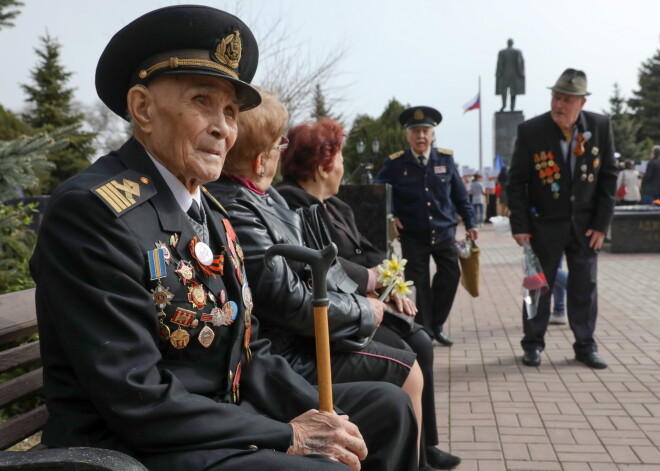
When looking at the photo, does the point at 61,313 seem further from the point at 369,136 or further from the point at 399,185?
the point at 369,136

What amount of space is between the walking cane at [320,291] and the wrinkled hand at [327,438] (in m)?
0.08

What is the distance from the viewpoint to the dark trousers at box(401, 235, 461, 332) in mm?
6027

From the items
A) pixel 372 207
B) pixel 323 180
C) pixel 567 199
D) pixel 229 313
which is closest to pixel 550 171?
pixel 567 199

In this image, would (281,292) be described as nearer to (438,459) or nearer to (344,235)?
(438,459)

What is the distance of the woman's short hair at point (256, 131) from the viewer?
287 cm

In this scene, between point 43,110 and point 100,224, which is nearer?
point 100,224

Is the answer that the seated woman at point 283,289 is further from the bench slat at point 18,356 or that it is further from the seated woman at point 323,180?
the bench slat at point 18,356

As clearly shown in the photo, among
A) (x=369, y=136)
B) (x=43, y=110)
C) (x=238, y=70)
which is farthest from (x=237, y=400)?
(x=369, y=136)

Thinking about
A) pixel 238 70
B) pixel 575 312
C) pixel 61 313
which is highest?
pixel 238 70

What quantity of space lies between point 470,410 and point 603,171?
2.20 metres

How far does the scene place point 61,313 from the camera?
1.57m

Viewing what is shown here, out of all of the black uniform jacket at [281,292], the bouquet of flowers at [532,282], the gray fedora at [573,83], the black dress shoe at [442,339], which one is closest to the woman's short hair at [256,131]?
the black uniform jacket at [281,292]

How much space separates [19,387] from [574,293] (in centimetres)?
430

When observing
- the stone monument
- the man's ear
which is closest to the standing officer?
the man's ear
